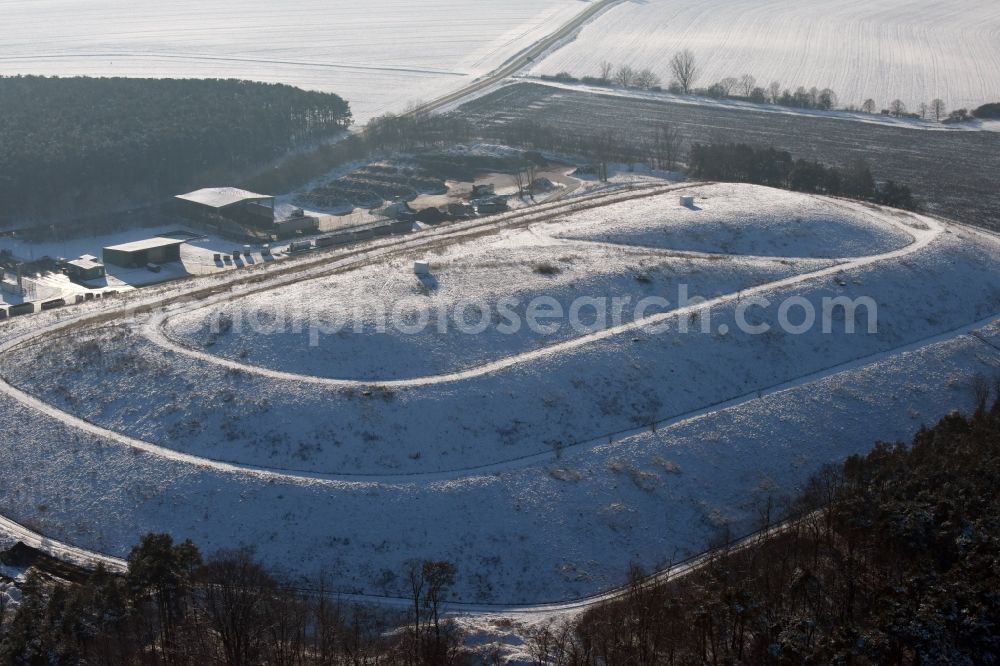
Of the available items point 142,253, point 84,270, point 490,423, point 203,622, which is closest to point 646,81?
point 142,253

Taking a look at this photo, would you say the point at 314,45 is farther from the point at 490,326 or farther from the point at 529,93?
the point at 490,326

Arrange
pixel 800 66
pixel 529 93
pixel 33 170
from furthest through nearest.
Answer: pixel 800 66 < pixel 529 93 < pixel 33 170

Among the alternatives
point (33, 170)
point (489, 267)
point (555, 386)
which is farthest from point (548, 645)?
point (33, 170)

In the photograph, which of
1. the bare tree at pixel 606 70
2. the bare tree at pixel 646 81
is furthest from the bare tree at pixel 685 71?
the bare tree at pixel 606 70

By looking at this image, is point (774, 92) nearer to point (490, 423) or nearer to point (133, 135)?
point (133, 135)

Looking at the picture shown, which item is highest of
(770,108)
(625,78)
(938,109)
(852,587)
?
(625,78)

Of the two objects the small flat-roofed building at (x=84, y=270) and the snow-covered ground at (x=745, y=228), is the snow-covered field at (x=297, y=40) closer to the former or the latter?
the small flat-roofed building at (x=84, y=270)

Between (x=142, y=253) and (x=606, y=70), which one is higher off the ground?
(x=606, y=70)
